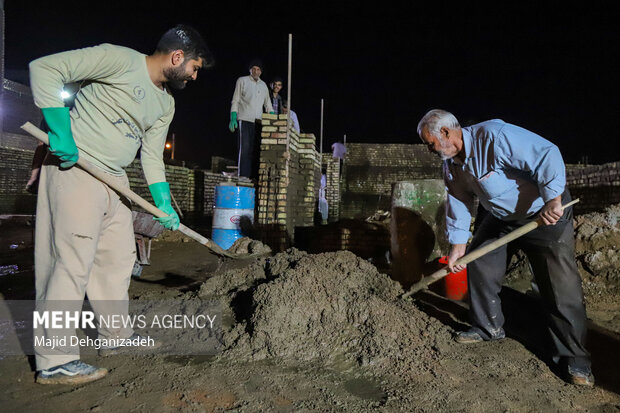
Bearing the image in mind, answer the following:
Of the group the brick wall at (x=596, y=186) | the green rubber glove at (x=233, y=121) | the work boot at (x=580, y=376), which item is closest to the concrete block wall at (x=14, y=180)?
the green rubber glove at (x=233, y=121)

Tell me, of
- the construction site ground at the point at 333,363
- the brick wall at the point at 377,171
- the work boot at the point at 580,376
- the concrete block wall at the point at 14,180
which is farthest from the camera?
the brick wall at the point at 377,171

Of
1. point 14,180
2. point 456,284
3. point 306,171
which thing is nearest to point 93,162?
point 456,284

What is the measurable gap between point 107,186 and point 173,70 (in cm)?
78

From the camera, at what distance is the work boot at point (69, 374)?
5.68ft

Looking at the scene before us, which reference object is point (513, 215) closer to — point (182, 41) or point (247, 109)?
Result: point (182, 41)

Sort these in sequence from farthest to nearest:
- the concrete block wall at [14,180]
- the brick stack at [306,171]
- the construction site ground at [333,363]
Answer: the concrete block wall at [14,180], the brick stack at [306,171], the construction site ground at [333,363]

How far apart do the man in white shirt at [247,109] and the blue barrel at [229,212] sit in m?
0.82

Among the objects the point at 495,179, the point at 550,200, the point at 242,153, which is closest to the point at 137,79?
the point at 495,179

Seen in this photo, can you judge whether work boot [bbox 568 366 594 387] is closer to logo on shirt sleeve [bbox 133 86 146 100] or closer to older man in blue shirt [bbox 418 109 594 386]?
older man in blue shirt [bbox 418 109 594 386]

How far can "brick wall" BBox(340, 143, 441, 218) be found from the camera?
18359 millimetres

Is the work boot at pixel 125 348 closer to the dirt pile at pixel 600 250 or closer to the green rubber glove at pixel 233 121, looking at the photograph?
the dirt pile at pixel 600 250

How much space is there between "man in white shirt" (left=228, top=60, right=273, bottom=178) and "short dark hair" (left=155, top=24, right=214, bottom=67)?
12.9 feet

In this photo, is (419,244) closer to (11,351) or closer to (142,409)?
(142,409)

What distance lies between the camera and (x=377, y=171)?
1912 centimetres
